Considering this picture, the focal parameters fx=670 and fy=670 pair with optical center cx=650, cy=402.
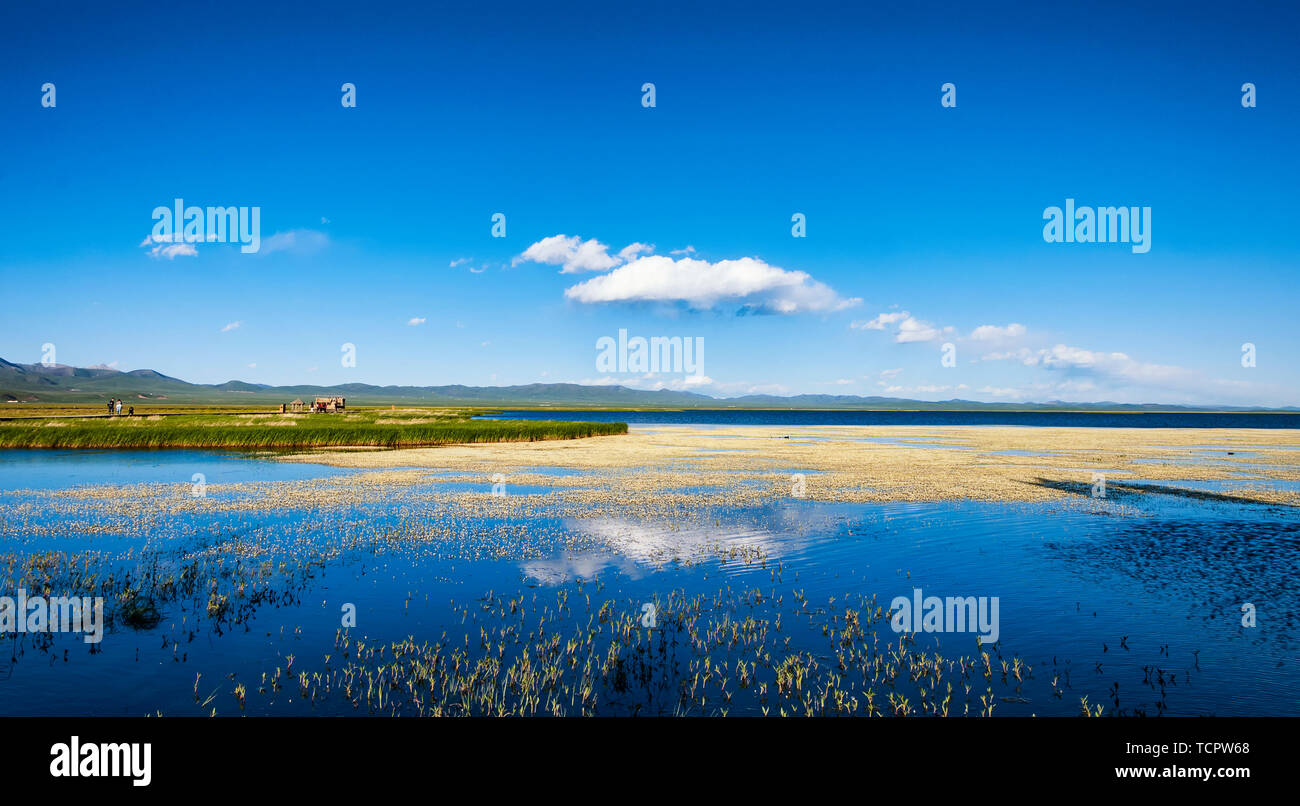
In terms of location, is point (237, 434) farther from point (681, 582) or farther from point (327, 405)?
point (681, 582)

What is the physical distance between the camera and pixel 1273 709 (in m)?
10.7

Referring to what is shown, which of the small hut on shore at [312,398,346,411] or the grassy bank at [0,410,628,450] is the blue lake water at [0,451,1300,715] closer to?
the grassy bank at [0,410,628,450]

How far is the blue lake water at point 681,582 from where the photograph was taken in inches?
457

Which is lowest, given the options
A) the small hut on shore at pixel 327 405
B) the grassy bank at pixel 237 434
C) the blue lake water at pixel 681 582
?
the blue lake water at pixel 681 582

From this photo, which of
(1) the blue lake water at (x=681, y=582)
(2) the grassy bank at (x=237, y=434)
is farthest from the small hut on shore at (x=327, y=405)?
(1) the blue lake water at (x=681, y=582)

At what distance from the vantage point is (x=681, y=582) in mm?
17938

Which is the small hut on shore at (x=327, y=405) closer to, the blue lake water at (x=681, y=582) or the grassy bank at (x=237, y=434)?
the grassy bank at (x=237, y=434)

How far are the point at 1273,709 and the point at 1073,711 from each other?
3255 millimetres

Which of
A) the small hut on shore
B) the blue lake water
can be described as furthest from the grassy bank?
the small hut on shore

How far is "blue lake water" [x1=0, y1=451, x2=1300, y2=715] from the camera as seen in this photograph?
11617mm

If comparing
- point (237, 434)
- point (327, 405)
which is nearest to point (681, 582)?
point (237, 434)

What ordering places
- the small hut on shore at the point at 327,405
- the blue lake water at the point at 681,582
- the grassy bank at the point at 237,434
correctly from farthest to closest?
the small hut on shore at the point at 327,405 → the grassy bank at the point at 237,434 → the blue lake water at the point at 681,582
